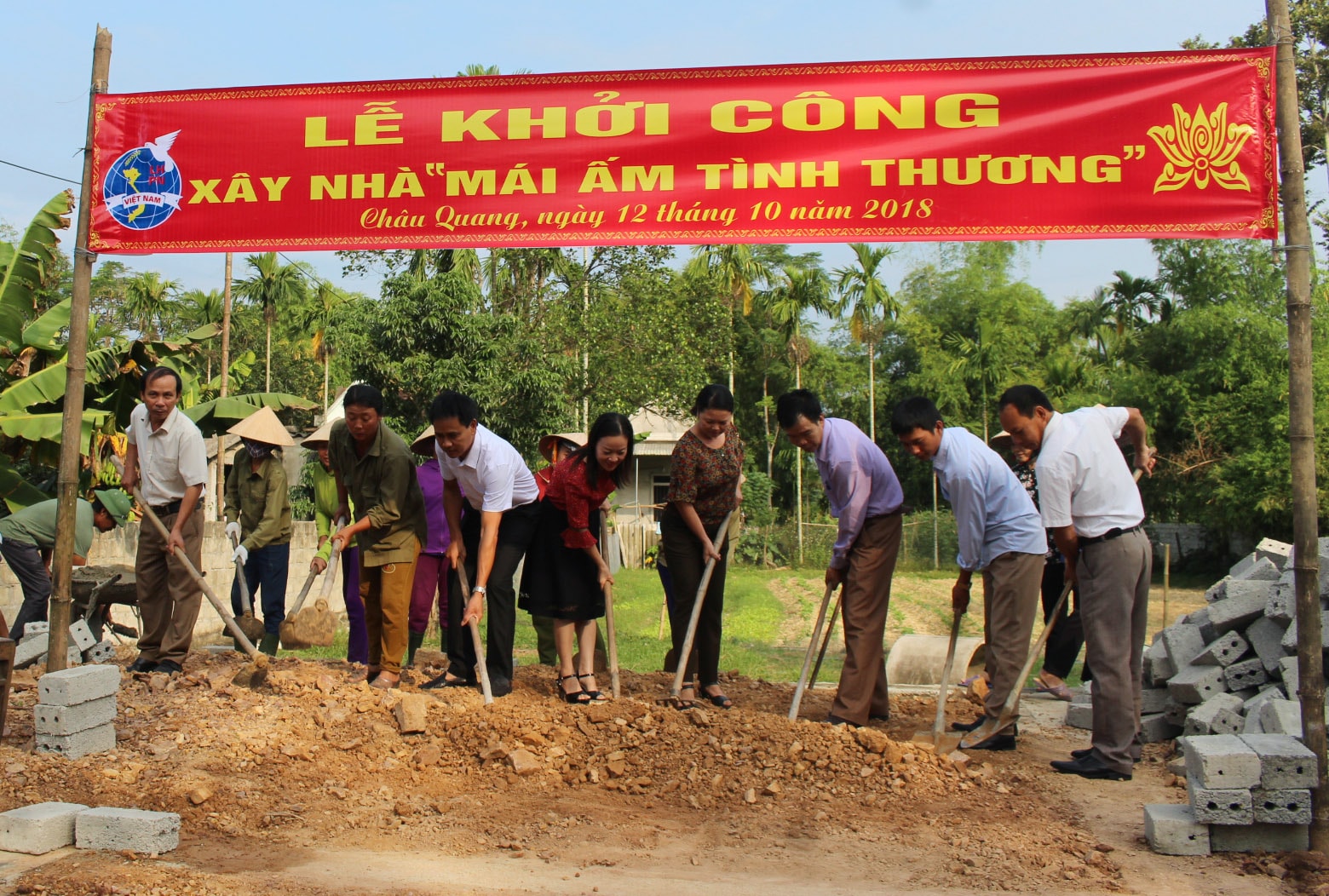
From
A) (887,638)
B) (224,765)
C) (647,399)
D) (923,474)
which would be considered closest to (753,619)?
(887,638)

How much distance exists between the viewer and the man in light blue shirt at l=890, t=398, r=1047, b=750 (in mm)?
5309

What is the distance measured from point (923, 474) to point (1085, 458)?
3382cm

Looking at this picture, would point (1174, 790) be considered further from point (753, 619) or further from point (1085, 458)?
point (753, 619)

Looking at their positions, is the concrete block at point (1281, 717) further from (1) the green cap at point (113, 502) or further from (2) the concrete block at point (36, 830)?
(1) the green cap at point (113, 502)

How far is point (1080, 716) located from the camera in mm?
6062

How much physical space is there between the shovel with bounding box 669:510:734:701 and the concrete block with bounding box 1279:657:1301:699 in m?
2.85

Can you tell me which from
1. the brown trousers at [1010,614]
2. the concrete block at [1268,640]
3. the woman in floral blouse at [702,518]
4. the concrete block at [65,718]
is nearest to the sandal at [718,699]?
the woman in floral blouse at [702,518]

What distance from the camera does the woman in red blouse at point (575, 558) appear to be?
18.1ft

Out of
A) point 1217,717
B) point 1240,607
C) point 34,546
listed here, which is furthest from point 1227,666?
point 34,546

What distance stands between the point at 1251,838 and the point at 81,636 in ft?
21.3

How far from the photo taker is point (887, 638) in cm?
1420

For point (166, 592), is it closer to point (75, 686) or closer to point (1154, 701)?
point (75, 686)

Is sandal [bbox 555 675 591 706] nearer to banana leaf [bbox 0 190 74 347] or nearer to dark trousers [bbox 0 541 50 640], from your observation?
dark trousers [bbox 0 541 50 640]

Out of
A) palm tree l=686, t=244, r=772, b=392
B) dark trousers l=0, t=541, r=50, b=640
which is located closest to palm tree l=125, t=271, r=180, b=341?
palm tree l=686, t=244, r=772, b=392
